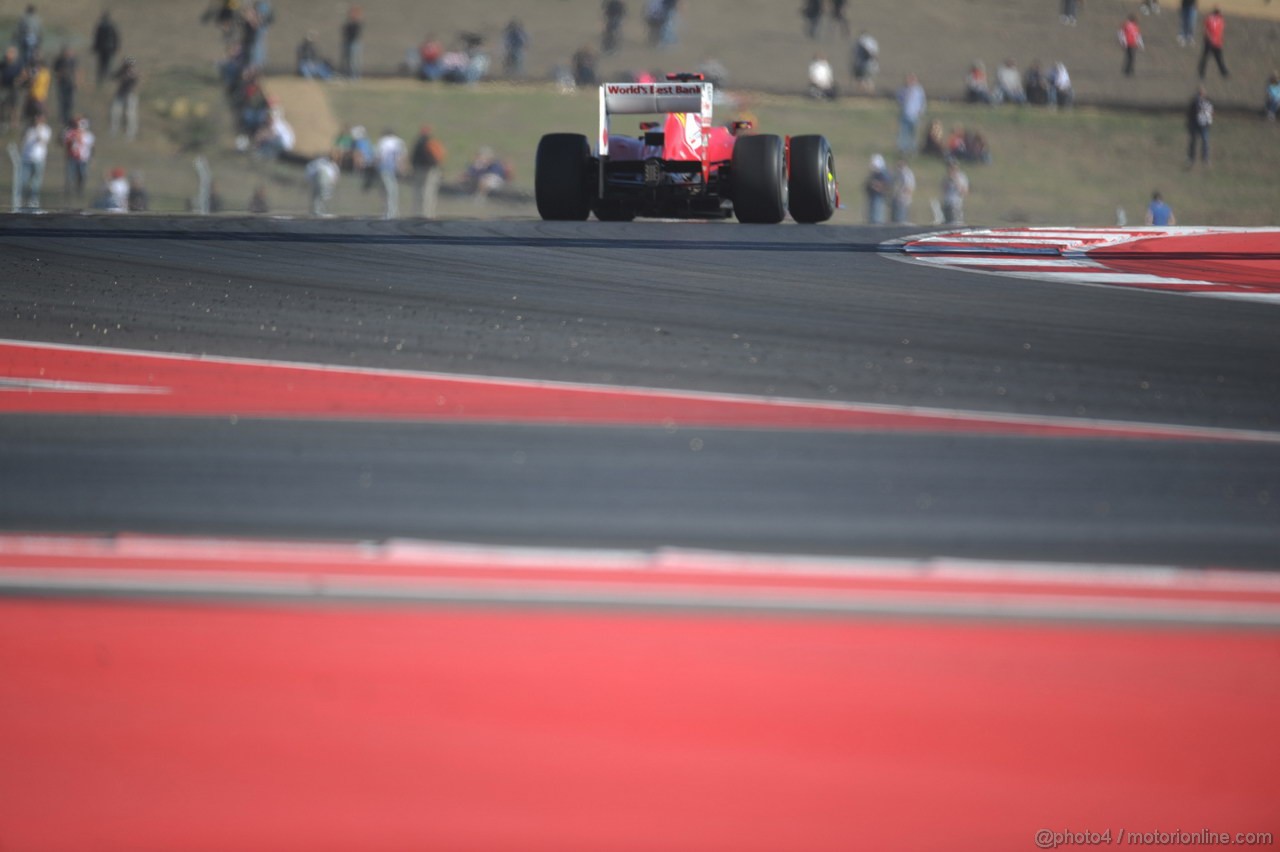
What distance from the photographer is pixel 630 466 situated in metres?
4.32

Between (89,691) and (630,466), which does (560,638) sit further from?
(630,466)

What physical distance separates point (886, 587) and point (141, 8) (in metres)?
37.3

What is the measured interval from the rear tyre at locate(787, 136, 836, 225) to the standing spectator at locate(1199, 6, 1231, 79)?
23524 mm

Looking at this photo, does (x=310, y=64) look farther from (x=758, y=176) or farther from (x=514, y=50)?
(x=758, y=176)

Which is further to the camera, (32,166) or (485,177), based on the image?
(485,177)

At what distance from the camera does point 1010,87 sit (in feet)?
Answer: 108

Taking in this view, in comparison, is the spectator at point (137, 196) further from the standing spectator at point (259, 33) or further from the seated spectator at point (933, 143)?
the seated spectator at point (933, 143)

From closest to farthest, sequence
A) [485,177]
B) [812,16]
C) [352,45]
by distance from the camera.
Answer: [485,177] → [352,45] → [812,16]

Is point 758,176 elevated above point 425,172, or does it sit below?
below

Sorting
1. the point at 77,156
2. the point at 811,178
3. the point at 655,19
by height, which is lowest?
the point at 811,178

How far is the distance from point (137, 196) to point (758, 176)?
40.5 feet

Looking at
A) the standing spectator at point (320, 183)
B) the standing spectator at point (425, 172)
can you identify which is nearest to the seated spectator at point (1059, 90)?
the standing spectator at point (425, 172)

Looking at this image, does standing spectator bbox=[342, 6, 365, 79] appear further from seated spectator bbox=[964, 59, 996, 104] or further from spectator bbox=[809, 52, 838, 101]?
seated spectator bbox=[964, 59, 996, 104]

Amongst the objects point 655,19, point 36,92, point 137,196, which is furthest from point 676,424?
point 655,19
